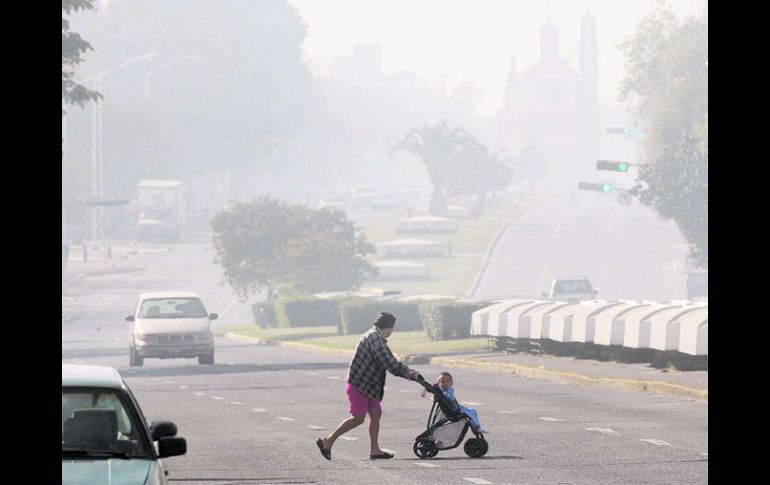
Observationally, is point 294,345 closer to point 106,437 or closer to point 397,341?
point 397,341

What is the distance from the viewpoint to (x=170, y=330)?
136ft

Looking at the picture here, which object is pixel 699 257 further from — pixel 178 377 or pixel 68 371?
pixel 68 371

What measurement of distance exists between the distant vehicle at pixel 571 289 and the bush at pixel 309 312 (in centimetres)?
940

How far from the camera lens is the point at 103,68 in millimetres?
194250

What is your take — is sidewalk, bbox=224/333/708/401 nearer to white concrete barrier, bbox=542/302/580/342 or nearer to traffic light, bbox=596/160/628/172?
white concrete barrier, bbox=542/302/580/342

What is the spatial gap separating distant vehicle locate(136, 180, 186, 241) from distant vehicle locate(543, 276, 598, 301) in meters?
65.5

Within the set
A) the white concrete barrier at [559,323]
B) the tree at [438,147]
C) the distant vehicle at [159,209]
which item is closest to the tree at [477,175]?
the tree at [438,147]

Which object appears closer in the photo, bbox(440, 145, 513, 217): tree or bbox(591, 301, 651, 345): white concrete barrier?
bbox(591, 301, 651, 345): white concrete barrier

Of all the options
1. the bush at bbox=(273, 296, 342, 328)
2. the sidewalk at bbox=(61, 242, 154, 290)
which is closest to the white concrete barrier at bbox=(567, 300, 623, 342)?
the bush at bbox=(273, 296, 342, 328)

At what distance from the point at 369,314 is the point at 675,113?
74.8m

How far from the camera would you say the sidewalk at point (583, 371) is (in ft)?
92.8

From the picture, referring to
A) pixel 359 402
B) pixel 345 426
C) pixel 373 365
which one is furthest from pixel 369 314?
pixel 373 365

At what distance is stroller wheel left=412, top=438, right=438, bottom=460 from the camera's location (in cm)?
1809
